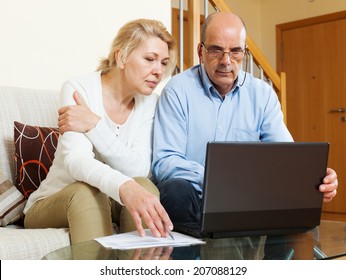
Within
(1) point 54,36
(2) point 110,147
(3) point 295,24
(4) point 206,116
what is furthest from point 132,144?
(3) point 295,24

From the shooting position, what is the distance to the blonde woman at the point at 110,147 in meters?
1.27

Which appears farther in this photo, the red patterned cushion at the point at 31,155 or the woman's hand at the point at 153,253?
the red patterned cushion at the point at 31,155

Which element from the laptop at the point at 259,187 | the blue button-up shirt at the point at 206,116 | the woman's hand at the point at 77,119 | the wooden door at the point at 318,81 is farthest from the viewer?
the wooden door at the point at 318,81

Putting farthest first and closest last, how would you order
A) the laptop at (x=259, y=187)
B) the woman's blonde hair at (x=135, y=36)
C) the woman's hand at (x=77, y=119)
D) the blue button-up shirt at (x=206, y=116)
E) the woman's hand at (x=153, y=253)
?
the blue button-up shirt at (x=206, y=116), the woman's blonde hair at (x=135, y=36), the woman's hand at (x=77, y=119), the laptop at (x=259, y=187), the woman's hand at (x=153, y=253)

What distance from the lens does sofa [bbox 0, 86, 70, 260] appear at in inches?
52.9

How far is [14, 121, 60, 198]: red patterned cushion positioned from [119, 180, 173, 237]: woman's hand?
65 centimetres

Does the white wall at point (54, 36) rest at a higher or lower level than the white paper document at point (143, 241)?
higher

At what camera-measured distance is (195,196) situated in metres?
1.46

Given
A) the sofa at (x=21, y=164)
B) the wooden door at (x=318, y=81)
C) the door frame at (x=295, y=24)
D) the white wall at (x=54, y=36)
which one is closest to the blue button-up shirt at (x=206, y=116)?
the sofa at (x=21, y=164)

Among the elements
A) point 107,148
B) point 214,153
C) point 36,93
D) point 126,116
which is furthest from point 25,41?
point 214,153

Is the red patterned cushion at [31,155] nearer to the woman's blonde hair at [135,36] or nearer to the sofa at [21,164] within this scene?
the sofa at [21,164]

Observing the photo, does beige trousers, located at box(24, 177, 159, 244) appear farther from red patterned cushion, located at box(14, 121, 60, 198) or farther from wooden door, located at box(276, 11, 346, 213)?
wooden door, located at box(276, 11, 346, 213)

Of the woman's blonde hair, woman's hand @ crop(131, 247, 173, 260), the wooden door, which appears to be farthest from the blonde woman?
the wooden door

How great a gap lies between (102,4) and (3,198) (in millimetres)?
1218
